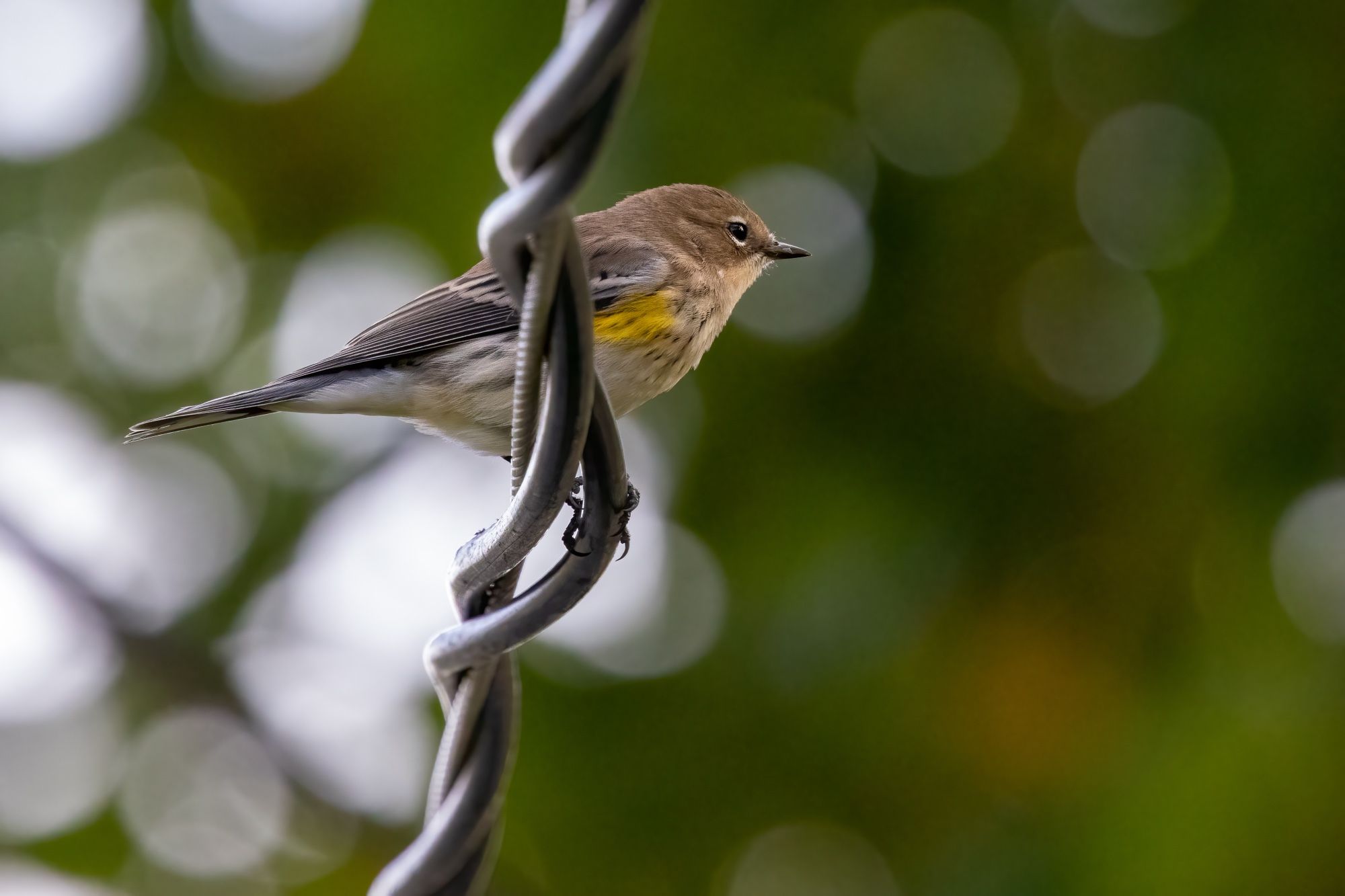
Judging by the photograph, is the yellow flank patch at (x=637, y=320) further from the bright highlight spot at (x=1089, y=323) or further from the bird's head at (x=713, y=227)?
the bright highlight spot at (x=1089, y=323)

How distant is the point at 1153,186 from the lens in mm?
4887

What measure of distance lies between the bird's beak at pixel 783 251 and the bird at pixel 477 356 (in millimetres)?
561

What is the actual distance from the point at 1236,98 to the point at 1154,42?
382mm

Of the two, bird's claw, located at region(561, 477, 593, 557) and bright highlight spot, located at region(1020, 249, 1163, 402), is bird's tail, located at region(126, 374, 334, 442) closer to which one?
bird's claw, located at region(561, 477, 593, 557)

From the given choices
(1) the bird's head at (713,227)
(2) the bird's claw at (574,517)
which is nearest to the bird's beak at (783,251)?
(1) the bird's head at (713,227)

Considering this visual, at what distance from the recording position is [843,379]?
4977mm

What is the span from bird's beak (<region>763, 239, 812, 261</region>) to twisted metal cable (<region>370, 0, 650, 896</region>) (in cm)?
364

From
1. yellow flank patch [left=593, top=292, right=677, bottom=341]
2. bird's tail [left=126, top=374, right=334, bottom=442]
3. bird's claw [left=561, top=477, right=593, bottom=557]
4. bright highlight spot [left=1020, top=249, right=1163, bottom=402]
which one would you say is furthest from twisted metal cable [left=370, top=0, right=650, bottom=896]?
bright highlight spot [left=1020, top=249, right=1163, bottom=402]

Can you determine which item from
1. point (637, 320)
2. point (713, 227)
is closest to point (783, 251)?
point (713, 227)

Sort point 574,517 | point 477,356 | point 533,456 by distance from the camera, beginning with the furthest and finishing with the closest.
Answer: point 477,356
point 574,517
point 533,456

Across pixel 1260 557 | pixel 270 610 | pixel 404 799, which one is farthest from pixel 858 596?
pixel 270 610

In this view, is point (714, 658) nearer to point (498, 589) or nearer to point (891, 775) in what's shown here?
point (891, 775)

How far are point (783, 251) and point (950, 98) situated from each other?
→ 3.46ft

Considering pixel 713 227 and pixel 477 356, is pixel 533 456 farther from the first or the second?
pixel 713 227
